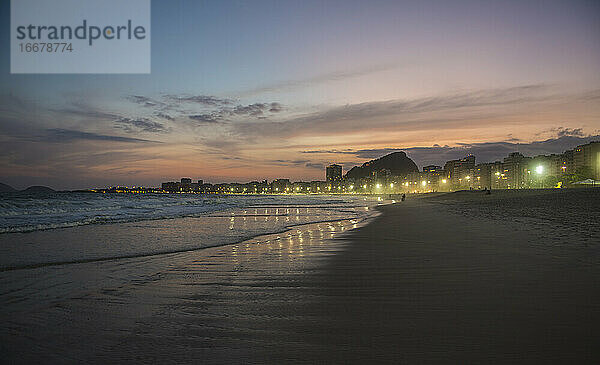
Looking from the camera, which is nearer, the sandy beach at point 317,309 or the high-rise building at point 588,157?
the sandy beach at point 317,309

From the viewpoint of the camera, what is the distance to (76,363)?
355 cm

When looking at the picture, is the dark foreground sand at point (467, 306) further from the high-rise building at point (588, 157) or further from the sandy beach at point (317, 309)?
the high-rise building at point (588, 157)

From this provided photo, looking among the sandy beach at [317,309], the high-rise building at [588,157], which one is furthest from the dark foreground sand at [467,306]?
the high-rise building at [588,157]

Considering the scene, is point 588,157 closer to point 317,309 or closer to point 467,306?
point 467,306

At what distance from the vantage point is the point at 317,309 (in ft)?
16.4

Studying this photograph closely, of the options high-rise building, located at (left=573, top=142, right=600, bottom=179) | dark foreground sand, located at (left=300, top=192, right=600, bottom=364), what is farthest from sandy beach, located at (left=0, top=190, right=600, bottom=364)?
high-rise building, located at (left=573, top=142, right=600, bottom=179)

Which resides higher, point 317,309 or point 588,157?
point 588,157

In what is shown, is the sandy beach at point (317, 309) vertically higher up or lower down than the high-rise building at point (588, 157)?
lower down

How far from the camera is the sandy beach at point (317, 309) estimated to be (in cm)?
368

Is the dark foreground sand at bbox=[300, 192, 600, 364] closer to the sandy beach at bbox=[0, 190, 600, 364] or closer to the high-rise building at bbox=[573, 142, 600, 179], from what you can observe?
the sandy beach at bbox=[0, 190, 600, 364]

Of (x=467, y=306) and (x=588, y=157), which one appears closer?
(x=467, y=306)

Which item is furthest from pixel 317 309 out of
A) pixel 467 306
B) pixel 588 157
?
pixel 588 157

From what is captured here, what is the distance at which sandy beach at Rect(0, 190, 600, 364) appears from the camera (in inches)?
145

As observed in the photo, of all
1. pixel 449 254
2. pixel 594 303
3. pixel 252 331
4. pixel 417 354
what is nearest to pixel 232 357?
pixel 252 331
